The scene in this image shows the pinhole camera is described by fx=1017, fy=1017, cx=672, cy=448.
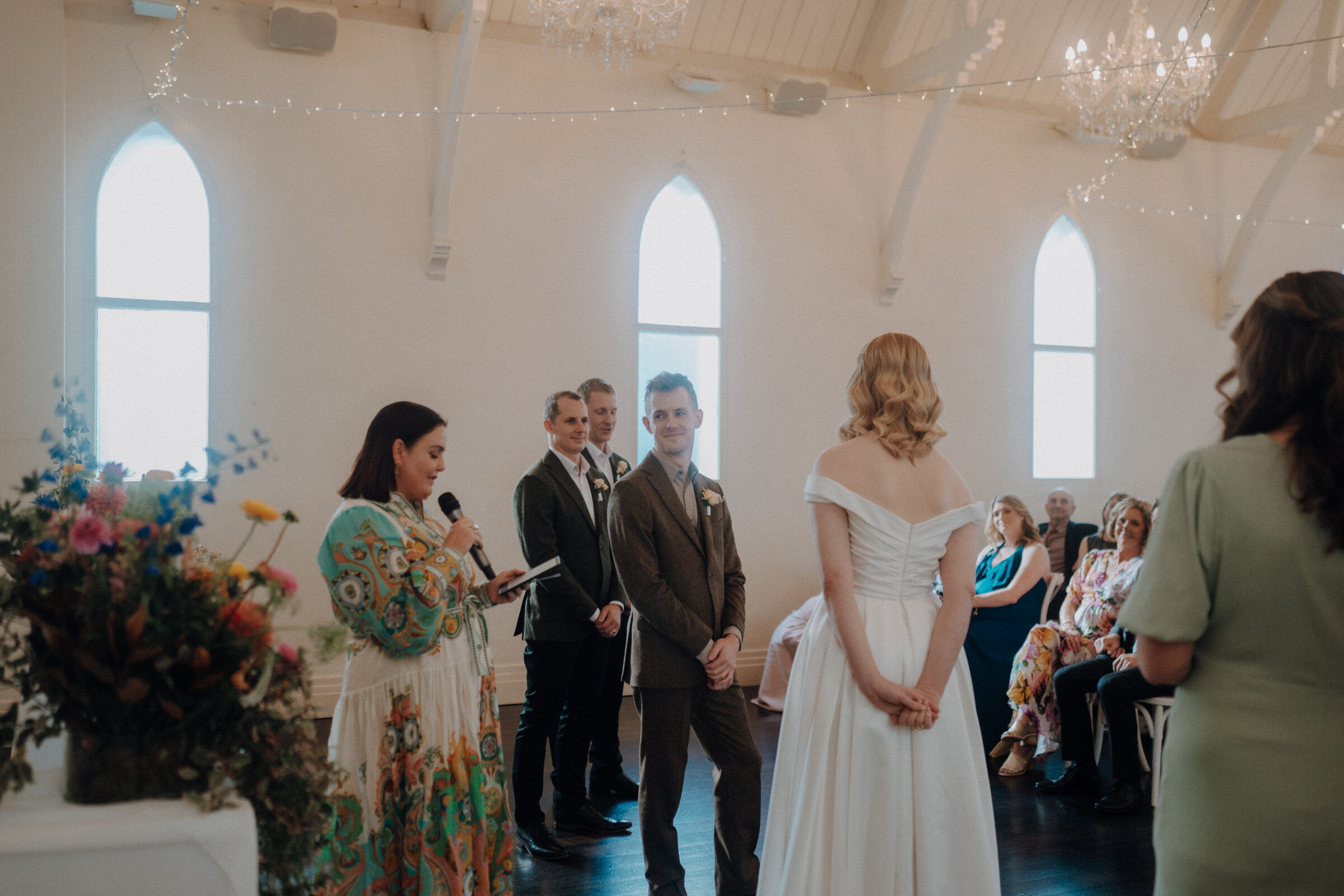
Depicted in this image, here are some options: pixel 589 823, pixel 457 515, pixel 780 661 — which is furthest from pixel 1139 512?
pixel 457 515

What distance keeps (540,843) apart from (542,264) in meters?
3.85

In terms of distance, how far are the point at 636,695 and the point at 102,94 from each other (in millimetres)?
4793

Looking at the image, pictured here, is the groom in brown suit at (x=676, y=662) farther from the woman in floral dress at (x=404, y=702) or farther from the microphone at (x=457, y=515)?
the woman in floral dress at (x=404, y=702)

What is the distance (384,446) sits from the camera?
101 inches

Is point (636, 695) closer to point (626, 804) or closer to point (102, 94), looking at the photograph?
point (626, 804)

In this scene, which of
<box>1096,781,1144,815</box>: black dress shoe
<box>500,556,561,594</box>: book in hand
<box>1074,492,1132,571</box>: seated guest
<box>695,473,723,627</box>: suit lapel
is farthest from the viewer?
<box>1074,492,1132,571</box>: seated guest

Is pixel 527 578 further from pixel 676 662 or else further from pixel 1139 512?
pixel 1139 512

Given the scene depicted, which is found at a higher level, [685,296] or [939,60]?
[939,60]

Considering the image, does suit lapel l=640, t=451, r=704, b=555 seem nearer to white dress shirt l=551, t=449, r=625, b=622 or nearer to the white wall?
white dress shirt l=551, t=449, r=625, b=622

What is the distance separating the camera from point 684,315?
274 inches

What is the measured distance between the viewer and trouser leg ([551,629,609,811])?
157 inches

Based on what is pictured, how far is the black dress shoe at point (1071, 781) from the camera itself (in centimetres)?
451

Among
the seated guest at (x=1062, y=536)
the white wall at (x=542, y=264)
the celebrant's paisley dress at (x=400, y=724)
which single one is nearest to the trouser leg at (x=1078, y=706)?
the seated guest at (x=1062, y=536)

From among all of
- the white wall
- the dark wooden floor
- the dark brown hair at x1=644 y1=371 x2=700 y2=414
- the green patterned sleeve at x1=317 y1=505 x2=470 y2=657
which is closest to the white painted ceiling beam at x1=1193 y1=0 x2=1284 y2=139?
the white wall
